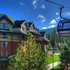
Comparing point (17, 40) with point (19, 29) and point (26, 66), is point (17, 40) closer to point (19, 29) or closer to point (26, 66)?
point (19, 29)

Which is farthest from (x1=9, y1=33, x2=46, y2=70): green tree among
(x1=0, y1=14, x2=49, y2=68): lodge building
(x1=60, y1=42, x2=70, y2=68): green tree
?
(x1=0, y1=14, x2=49, y2=68): lodge building

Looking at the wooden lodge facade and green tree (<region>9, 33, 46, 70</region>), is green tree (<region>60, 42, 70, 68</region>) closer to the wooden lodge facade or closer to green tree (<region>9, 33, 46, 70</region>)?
green tree (<region>9, 33, 46, 70</region>)

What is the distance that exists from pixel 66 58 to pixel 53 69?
408cm

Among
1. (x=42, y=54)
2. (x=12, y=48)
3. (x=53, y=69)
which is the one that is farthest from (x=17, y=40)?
(x=42, y=54)

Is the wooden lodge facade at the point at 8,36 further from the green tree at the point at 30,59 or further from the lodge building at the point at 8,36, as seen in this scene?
the green tree at the point at 30,59

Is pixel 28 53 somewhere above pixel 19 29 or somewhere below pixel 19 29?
below

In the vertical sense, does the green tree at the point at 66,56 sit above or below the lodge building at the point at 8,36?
below

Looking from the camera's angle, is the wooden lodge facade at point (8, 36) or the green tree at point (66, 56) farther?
the wooden lodge facade at point (8, 36)

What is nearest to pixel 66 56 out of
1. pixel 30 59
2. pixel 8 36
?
pixel 30 59

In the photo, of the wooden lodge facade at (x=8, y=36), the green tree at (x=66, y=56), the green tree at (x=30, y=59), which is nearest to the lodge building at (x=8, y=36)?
the wooden lodge facade at (x=8, y=36)

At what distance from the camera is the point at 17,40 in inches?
1094

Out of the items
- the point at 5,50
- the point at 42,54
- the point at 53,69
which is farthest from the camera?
the point at 5,50

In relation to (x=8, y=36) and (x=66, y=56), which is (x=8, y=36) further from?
(x=66, y=56)

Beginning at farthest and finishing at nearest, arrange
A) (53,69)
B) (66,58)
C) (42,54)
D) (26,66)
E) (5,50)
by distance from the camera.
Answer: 1. (5,50)
2. (53,69)
3. (66,58)
4. (42,54)
5. (26,66)
